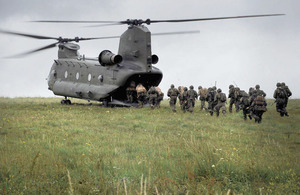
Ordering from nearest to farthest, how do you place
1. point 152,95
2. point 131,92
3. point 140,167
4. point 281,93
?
point 140,167 → point 281,93 → point 152,95 → point 131,92

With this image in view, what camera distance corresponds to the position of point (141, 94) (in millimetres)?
21109

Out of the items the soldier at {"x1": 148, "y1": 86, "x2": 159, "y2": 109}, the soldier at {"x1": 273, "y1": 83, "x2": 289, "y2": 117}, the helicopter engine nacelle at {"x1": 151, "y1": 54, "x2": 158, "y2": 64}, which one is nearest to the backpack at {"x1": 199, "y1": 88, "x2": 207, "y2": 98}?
the soldier at {"x1": 148, "y1": 86, "x2": 159, "y2": 109}

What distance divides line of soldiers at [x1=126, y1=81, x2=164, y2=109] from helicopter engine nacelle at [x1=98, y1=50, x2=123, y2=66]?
1747mm

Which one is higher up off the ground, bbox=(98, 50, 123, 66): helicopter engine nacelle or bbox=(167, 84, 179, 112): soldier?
bbox=(98, 50, 123, 66): helicopter engine nacelle

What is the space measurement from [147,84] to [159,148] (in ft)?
48.2

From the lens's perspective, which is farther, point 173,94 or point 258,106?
point 173,94

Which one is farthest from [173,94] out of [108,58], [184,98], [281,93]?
[281,93]

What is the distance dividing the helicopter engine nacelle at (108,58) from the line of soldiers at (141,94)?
1.75 metres

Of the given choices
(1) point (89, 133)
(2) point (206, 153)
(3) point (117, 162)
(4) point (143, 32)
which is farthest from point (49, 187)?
(4) point (143, 32)

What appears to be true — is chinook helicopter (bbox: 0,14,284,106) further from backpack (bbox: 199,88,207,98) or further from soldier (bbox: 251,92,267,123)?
soldier (bbox: 251,92,267,123)

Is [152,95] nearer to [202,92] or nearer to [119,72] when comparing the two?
[119,72]

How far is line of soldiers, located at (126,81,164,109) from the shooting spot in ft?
68.7

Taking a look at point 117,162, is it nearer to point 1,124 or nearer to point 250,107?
point 1,124

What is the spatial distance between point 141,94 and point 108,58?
3.04 metres
